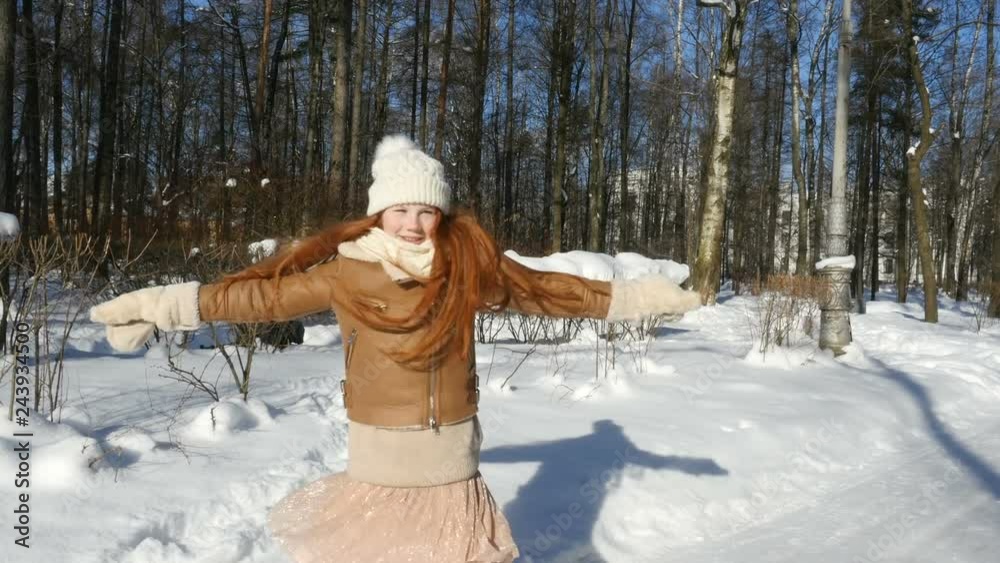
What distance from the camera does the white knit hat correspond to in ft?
6.42

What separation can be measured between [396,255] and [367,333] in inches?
9.9

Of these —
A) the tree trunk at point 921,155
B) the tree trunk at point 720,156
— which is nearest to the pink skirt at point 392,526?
the tree trunk at point 720,156

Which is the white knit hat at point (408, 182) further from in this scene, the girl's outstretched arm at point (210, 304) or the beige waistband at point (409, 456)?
the beige waistband at point (409, 456)

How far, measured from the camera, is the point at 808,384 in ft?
19.5

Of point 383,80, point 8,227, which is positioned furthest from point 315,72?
point 8,227

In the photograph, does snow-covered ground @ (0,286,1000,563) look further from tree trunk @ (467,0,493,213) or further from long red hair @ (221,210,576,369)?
tree trunk @ (467,0,493,213)

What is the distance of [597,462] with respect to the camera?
389 centimetres

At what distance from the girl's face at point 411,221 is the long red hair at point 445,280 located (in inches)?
1.6

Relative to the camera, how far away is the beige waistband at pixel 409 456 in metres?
2.00

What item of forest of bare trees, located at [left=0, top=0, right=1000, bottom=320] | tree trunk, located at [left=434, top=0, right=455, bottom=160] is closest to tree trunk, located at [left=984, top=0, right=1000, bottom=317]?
forest of bare trees, located at [left=0, top=0, right=1000, bottom=320]

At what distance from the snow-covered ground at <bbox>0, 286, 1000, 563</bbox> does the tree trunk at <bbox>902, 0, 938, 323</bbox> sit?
21.4 feet

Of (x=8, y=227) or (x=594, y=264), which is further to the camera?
(x=594, y=264)

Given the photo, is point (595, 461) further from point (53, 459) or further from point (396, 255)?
point (53, 459)
